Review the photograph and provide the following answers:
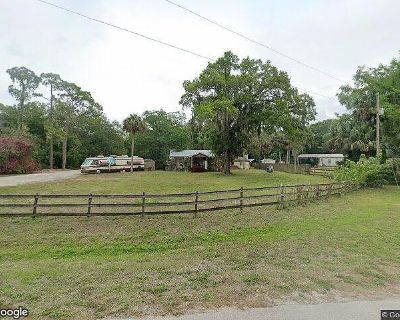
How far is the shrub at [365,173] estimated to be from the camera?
20.1 m

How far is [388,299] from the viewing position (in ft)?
16.1

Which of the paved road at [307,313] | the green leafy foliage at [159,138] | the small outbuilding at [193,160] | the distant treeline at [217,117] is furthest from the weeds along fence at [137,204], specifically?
the green leafy foliage at [159,138]

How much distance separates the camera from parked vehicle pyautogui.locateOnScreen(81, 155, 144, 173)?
31.8 meters

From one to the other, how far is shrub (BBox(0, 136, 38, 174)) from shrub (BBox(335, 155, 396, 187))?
93.1 ft

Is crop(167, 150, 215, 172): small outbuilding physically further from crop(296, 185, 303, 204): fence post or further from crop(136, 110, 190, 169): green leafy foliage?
crop(296, 185, 303, 204): fence post

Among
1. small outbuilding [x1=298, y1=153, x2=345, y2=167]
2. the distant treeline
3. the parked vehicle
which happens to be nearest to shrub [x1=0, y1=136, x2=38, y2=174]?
the distant treeline

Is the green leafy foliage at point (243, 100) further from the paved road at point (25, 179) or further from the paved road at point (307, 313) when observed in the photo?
the paved road at point (307, 313)

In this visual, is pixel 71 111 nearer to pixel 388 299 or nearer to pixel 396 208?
pixel 396 208

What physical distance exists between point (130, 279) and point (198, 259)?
169 centimetres

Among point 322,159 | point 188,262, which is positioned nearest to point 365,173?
point 188,262

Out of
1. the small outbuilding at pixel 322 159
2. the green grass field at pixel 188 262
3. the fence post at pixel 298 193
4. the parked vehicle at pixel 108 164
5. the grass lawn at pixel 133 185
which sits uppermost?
the small outbuilding at pixel 322 159

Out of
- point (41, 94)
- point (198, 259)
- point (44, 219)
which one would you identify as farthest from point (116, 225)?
point (41, 94)

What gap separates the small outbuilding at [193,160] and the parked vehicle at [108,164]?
17.4 ft

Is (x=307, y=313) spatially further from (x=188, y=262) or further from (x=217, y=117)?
(x=217, y=117)
